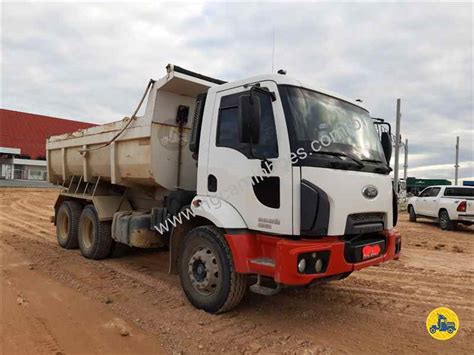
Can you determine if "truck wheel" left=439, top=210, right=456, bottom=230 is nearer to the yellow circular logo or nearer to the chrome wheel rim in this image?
the yellow circular logo

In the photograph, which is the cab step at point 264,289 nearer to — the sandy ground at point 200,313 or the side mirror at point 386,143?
the sandy ground at point 200,313

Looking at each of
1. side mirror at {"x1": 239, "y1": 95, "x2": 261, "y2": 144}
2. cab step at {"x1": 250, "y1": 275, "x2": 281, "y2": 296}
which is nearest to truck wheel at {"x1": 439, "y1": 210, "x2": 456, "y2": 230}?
cab step at {"x1": 250, "y1": 275, "x2": 281, "y2": 296}

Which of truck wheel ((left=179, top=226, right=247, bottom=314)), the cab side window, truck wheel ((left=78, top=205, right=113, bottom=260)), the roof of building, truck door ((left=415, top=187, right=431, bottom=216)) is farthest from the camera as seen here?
the roof of building

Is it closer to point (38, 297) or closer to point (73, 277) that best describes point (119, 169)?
point (73, 277)

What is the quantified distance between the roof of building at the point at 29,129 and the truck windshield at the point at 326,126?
4116cm

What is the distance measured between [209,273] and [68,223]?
4964mm

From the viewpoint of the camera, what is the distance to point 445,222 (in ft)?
45.8

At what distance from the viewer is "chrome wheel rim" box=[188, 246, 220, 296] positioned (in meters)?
4.35

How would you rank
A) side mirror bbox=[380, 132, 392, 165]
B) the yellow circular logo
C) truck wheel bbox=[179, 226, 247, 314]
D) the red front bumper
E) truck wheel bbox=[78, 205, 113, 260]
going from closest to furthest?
the red front bumper, the yellow circular logo, truck wheel bbox=[179, 226, 247, 314], side mirror bbox=[380, 132, 392, 165], truck wheel bbox=[78, 205, 113, 260]

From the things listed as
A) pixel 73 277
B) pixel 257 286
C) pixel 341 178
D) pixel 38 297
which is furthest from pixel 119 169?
pixel 341 178

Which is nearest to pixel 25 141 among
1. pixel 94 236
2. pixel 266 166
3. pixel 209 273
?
pixel 94 236

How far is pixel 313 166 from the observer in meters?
3.73

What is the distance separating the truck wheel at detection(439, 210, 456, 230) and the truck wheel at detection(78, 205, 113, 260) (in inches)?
481

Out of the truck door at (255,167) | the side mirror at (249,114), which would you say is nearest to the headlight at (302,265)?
the truck door at (255,167)
